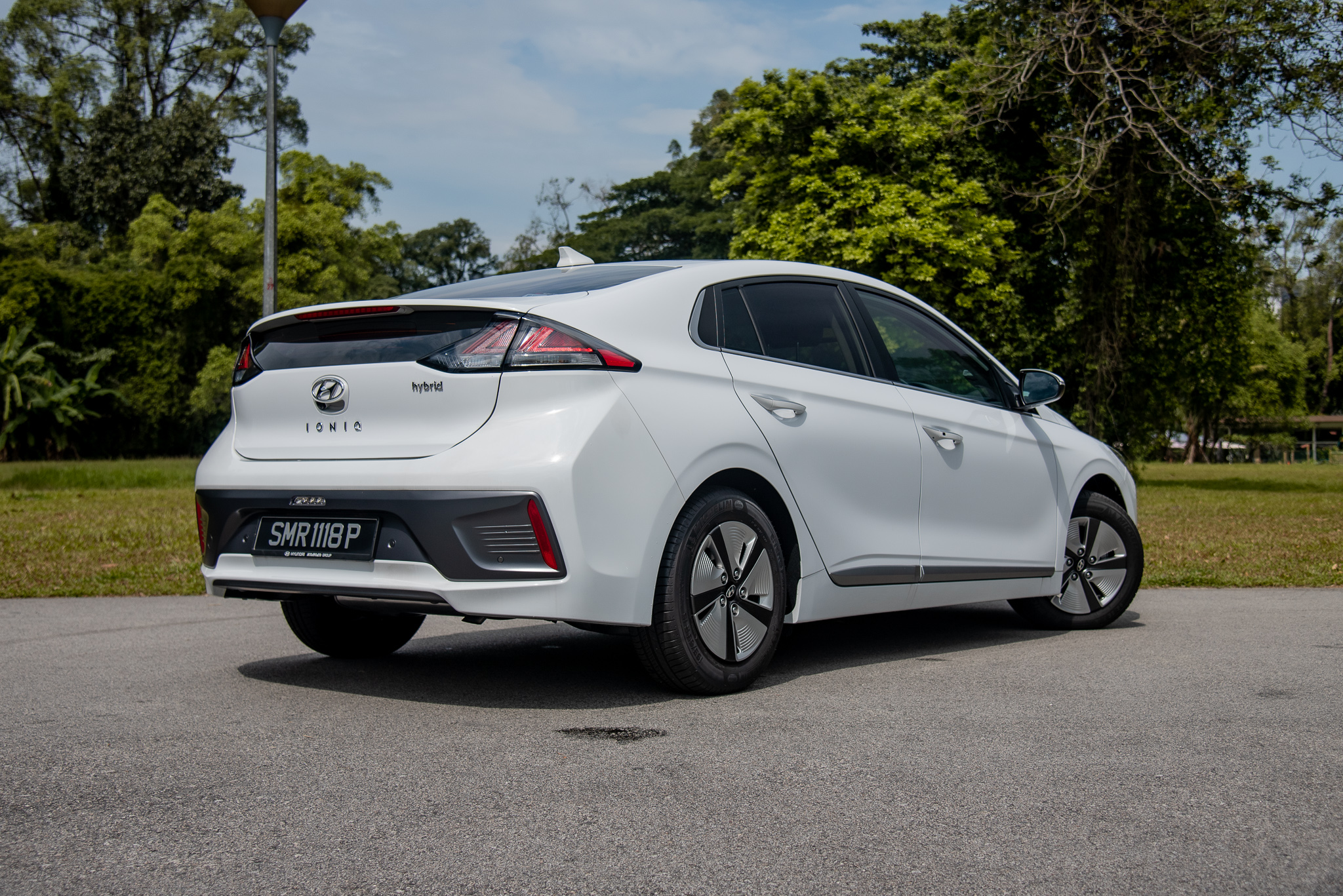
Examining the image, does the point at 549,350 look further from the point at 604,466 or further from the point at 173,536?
the point at 173,536

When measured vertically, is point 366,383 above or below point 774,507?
above

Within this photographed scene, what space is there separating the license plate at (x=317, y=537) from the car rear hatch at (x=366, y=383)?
8.8 inches

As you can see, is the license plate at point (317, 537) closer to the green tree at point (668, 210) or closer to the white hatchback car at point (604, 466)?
the white hatchback car at point (604, 466)

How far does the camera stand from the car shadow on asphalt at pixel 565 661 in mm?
4742

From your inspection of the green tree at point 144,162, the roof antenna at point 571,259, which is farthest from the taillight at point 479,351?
the green tree at point 144,162

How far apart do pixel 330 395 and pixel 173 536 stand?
865 cm

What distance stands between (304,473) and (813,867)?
2.43 meters

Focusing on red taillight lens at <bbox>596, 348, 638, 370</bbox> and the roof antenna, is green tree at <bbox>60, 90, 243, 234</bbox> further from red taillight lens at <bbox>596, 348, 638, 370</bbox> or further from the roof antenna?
red taillight lens at <bbox>596, 348, 638, 370</bbox>

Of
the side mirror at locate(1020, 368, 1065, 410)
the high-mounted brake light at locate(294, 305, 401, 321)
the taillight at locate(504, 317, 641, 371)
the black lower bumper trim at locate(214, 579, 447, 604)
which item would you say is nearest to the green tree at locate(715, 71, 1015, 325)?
the side mirror at locate(1020, 368, 1065, 410)

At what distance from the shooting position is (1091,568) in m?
6.57

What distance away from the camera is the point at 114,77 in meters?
53.2

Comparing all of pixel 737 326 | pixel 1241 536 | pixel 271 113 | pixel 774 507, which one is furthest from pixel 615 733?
pixel 1241 536

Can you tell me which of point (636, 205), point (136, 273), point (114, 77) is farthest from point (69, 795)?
point (636, 205)

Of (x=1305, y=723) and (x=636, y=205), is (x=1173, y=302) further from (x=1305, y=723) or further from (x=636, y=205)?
(x=636, y=205)
